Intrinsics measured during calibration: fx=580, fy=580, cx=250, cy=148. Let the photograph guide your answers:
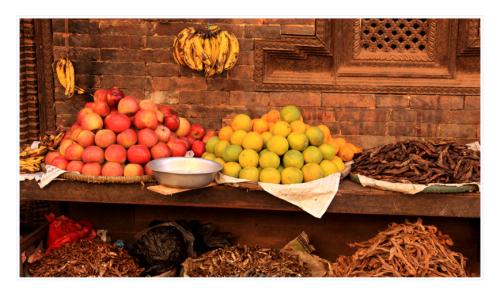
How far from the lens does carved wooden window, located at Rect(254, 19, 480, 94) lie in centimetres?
495

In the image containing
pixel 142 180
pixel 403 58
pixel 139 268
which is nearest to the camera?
pixel 142 180

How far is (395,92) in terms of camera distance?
5039 millimetres

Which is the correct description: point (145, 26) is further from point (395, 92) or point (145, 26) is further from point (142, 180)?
point (395, 92)

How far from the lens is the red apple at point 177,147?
15.2 ft

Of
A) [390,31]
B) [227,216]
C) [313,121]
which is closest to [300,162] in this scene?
[313,121]

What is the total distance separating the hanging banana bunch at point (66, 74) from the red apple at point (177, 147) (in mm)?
1093

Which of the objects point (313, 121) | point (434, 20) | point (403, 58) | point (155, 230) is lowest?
point (155, 230)

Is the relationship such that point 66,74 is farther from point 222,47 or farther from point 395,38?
point 395,38

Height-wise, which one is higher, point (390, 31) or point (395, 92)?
point (390, 31)

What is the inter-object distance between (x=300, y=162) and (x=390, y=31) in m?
1.55

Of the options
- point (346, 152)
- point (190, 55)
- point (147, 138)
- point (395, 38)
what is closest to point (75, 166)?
point (147, 138)

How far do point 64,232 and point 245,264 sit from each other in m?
1.63

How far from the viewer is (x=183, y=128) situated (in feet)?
16.3

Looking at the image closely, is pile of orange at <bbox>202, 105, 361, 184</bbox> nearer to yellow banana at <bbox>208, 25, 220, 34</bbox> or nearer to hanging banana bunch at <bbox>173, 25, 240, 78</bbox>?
hanging banana bunch at <bbox>173, 25, 240, 78</bbox>
